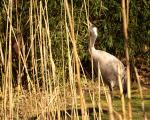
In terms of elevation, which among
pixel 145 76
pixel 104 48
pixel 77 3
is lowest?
pixel 145 76

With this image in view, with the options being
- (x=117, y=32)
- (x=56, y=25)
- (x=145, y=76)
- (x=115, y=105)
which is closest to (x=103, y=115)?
(x=115, y=105)

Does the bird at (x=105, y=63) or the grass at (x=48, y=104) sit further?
the bird at (x=105, y=63)

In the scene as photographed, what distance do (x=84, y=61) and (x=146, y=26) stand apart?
107cm

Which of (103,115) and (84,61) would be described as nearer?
(103,115)

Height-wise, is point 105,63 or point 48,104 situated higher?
point 48,104

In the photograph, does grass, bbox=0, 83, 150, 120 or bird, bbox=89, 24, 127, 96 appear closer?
grass, bbox=0, 83, 150, 120

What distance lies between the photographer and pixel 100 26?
7.27 meters

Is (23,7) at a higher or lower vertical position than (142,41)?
higher

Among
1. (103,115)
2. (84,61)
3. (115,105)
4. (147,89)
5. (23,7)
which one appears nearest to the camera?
(103,115)

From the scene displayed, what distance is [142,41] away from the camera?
742 cm

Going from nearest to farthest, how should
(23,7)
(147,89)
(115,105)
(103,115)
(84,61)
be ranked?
(103,115), (115,105), (23,7), (147,89), (84,61)

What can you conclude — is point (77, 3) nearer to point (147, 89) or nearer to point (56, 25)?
point (56, 25)

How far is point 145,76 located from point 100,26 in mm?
1280

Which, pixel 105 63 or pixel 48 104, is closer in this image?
pixel 48 104
